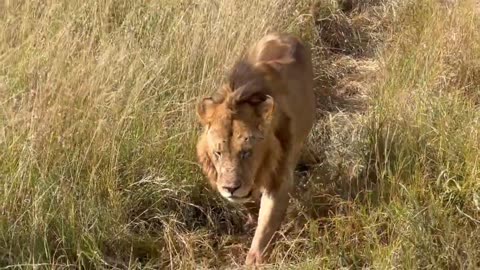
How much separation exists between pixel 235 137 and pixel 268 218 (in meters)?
0.45

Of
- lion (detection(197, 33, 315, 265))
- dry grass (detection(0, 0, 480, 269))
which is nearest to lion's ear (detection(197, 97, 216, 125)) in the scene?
lion (detection(197, 33, 315, 265))

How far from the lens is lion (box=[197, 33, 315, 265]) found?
139 inches

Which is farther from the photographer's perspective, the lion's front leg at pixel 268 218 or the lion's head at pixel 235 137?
the lion's front leg at pixel 268 218

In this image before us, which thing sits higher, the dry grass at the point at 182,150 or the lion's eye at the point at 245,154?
the lion's eye at the point at 245,154

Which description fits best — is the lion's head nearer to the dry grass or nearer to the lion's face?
the lion's face

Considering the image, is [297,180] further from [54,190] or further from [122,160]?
[54,190]

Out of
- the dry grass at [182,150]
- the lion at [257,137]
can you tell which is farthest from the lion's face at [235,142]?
the dry grass at [182,150]

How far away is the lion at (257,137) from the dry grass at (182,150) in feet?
0.52

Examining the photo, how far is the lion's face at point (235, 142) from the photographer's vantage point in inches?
138

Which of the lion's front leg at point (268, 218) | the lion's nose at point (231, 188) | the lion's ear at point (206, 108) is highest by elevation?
the lion's ear at point (206, 108)

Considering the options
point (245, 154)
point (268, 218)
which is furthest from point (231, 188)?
point (268, 218)

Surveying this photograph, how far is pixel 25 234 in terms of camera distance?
11.4ft

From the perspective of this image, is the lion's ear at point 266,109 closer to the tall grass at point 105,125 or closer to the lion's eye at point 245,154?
the lion's eye at point 245,154

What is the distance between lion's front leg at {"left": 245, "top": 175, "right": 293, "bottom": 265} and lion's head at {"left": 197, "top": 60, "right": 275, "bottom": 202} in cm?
19
